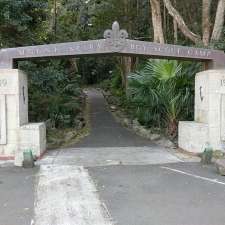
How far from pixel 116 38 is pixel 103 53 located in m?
0.54

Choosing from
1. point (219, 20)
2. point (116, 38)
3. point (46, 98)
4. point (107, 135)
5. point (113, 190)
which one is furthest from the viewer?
point (46, 98)

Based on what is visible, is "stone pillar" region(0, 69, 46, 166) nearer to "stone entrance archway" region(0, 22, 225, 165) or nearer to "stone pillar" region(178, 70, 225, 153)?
"stone entrance archway" region(0, 22, 225, 165)

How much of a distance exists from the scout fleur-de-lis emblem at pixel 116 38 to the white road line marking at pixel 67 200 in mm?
3538

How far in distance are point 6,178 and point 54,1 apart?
17889mm

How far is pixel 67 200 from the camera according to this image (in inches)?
291

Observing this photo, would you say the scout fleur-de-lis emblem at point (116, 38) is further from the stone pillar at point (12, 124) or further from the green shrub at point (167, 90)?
the green shrub at point (167, 90)

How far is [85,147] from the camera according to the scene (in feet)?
45.1

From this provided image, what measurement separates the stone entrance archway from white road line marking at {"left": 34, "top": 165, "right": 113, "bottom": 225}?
209cm

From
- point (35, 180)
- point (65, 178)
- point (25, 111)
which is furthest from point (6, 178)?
point (25, 111)

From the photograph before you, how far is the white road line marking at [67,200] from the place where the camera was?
6.43m

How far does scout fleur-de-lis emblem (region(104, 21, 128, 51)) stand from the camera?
459 inches

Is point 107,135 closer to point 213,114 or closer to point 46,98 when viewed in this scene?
point 46,98

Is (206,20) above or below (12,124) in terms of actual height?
above

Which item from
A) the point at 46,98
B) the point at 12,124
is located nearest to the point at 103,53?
the point at 12,124
